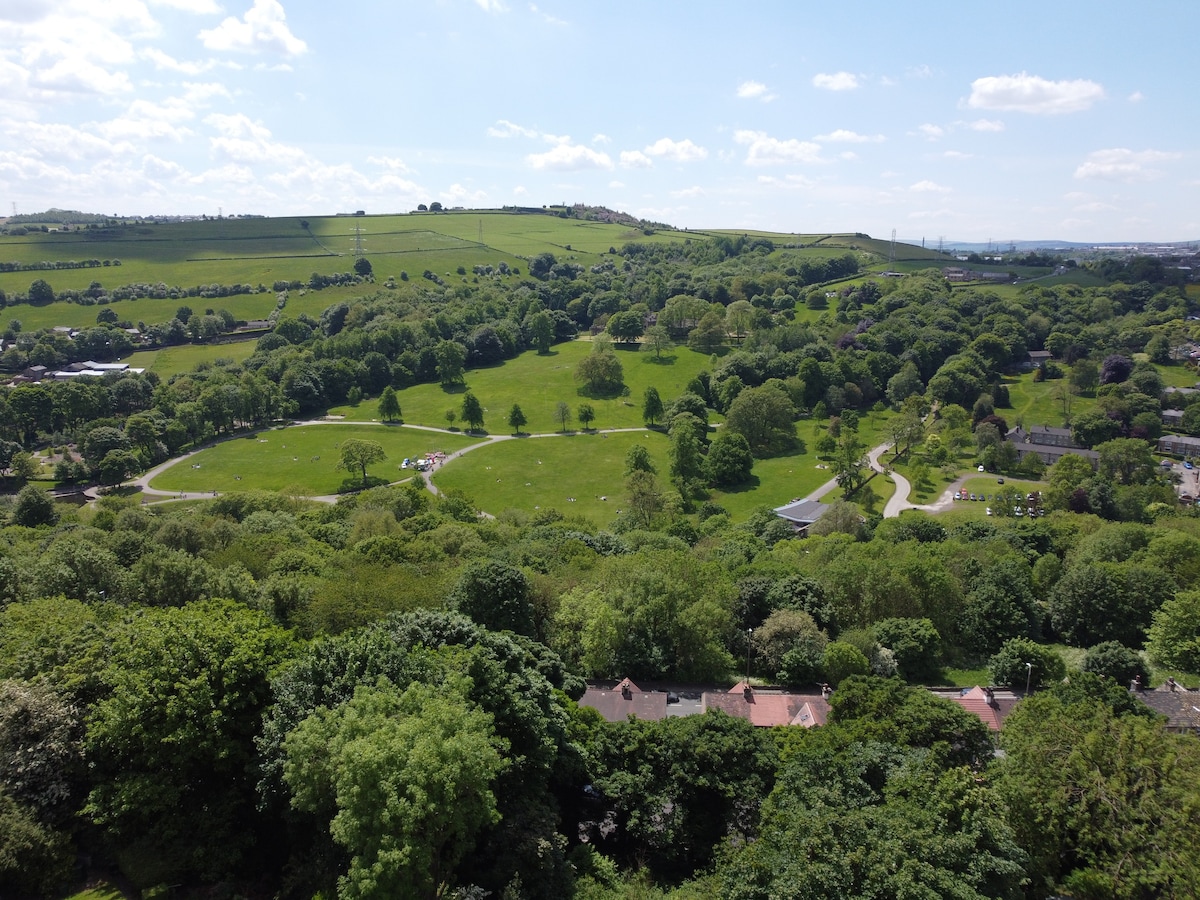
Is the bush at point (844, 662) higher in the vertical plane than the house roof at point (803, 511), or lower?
higher

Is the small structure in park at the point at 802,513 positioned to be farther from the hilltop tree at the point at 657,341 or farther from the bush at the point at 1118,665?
the hilltop tree at the point at 657,341

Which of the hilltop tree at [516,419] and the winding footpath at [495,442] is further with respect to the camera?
the hilltop tree at [516,419]

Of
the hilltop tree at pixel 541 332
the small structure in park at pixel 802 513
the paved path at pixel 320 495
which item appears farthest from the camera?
the hilltop tree at pixel 541 332

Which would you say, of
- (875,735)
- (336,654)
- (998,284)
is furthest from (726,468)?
(998,284)

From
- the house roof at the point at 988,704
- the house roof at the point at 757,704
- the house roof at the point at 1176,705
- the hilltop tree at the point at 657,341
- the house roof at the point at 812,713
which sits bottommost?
the house roof at the point at 988,704

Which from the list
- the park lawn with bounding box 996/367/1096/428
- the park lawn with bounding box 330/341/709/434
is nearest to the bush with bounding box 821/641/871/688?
the park lawn with bounding box 330/341/709/434

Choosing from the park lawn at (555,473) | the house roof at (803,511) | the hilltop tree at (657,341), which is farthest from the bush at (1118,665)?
the hilltop tree at (657,341)

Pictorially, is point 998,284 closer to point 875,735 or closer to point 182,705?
point 875,735

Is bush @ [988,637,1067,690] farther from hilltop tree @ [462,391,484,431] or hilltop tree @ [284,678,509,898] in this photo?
hilltop tree @ [462,391,484,431]
